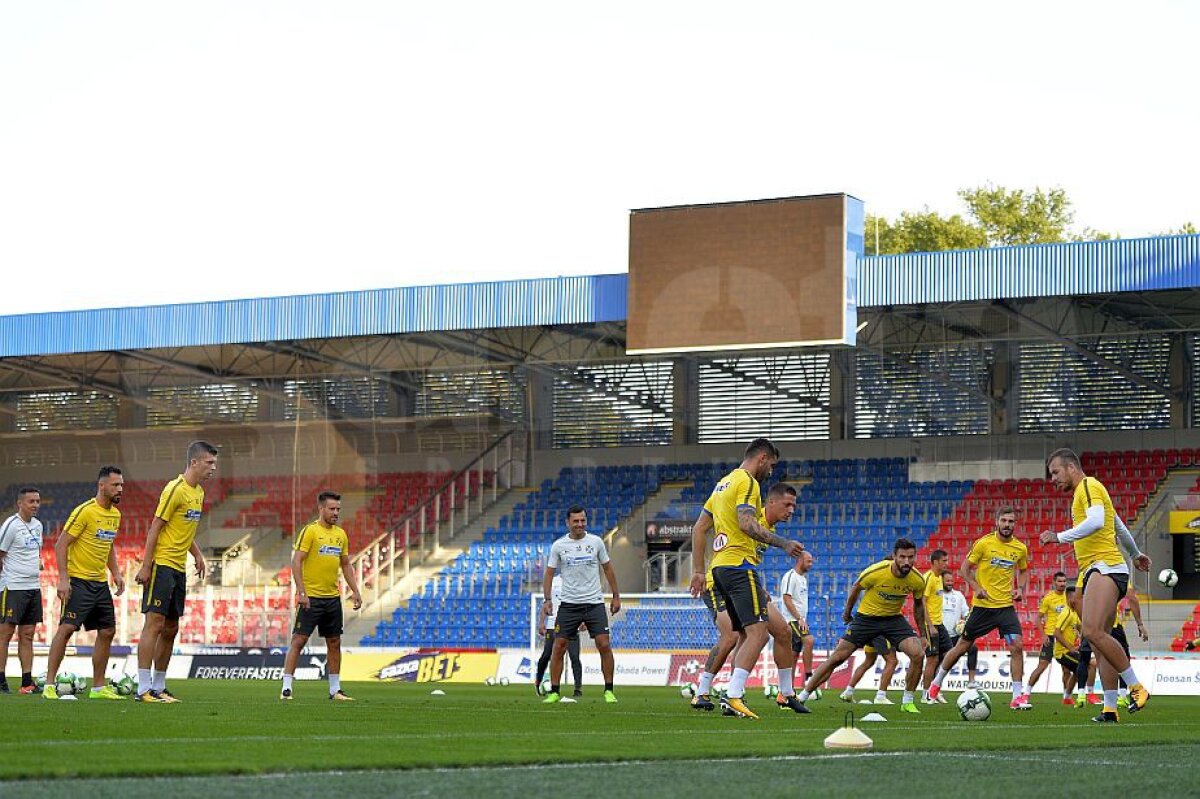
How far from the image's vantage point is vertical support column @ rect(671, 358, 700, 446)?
36.0 m

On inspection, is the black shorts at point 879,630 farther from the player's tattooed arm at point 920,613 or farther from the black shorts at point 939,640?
the black shorts at point 939,640

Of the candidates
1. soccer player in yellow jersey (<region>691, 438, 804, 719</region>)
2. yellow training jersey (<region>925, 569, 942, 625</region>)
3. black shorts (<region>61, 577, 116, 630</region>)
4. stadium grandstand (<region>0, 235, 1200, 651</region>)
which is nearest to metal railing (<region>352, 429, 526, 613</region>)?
stadium grandstand (<region>0, 235, 1200, 651</region>)

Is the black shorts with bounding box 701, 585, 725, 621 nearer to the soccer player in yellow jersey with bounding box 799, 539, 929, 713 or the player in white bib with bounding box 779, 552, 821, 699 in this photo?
the soccer player in yellow jersey with bounding box 799, 539, 929, 713

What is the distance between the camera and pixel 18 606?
18.2 metres

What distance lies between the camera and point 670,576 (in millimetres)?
32156

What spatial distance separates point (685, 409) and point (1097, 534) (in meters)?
22.7

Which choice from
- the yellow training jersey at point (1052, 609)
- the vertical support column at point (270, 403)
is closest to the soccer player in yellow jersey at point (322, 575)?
the yellow training jersey at point (1052, 609)

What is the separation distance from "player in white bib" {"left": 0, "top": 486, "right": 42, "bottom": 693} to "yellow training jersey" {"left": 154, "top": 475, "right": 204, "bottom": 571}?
121 inches

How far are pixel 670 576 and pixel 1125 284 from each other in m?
9.70

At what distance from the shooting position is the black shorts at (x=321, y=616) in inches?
683

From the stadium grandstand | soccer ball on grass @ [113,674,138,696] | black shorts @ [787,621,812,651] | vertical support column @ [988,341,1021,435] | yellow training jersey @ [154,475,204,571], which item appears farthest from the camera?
vertical support column @ [988,341,1021,435]

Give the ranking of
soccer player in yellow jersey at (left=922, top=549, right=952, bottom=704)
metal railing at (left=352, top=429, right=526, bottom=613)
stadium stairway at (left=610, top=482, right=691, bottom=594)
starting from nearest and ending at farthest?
1. soccer player in yellow jersey at (left=922, top=549, right=952, bottom=704)
2. stadium stairway at (left=610, top=482, right=691, bottom=594)
3. metal railing at (left=352, top=429, right=526, bottom=613)

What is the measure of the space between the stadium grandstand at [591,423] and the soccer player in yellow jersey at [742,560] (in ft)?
53.6

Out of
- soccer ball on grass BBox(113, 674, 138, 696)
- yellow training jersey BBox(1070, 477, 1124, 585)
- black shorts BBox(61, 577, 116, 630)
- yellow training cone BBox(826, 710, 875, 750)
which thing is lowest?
soccer ball on grass BBox(113, 674, 138, 696)
